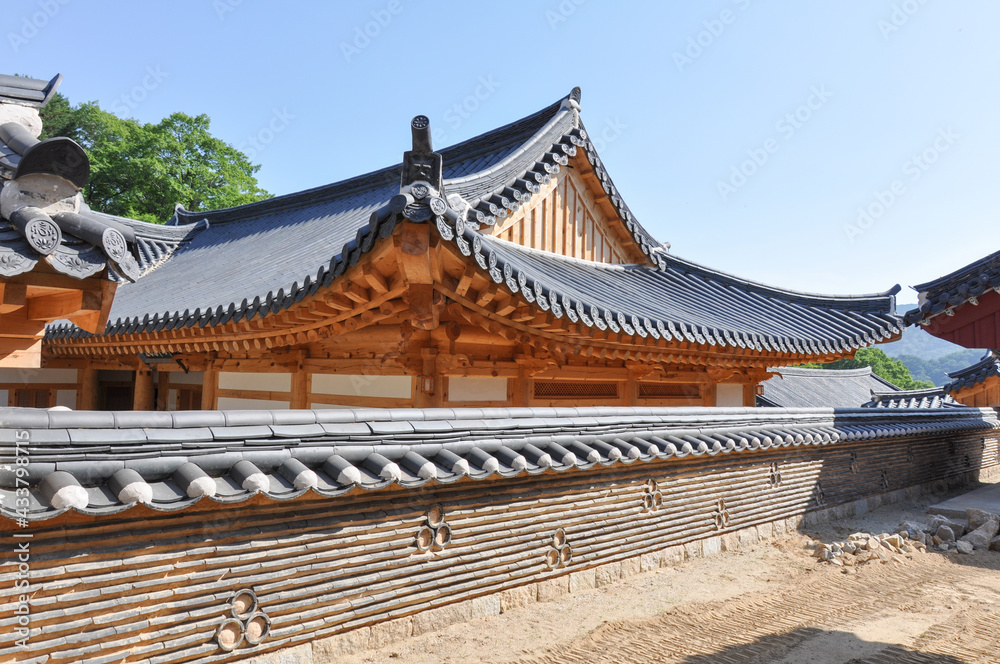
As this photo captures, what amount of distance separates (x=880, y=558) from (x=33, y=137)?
357 inches

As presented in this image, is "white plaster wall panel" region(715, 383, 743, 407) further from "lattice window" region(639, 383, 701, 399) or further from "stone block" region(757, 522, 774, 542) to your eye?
"stone block" region(757, 522, 774, 542)

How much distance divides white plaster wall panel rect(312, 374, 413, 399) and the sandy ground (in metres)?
2.52

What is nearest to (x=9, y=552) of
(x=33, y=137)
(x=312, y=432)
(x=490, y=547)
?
(x=312, y=432)

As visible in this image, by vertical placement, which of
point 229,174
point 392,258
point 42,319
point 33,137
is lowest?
point 42,319

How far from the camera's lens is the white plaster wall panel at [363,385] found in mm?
6668

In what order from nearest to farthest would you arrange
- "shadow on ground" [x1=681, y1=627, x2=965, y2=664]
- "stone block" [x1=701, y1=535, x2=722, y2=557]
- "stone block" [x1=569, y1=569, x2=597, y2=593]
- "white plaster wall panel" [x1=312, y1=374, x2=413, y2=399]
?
"shadow on ground" [x1=681, y1=627, x2=965, y2=664]
"stone block" [x1=569, y1=569, x2=597, y2=593]
"white plaster wall panel" [x1=312, y1=374, x2=413, y2=399]
"stone block" [x1=701, y1=535, x2=722, y2=557]

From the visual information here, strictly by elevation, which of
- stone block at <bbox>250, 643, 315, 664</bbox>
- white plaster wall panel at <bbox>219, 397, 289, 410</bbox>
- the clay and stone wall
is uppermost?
white plaster wall panel at <bbox>219, 397, 289, 410</bbox>

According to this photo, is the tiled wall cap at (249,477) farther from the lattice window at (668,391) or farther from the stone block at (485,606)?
the lattice window at (668,391)

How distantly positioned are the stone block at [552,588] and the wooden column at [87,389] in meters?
10.4

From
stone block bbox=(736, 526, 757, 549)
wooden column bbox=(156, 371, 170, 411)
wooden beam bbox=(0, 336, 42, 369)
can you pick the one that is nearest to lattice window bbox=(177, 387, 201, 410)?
wooden column bbox=(156, 371, 170, 411)

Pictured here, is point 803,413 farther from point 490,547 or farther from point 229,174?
point 229,174

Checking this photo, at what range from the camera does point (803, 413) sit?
9.06m

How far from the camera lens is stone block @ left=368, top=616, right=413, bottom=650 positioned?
176 inches

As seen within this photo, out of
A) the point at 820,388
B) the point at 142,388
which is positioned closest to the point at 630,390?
the point at 142,388
